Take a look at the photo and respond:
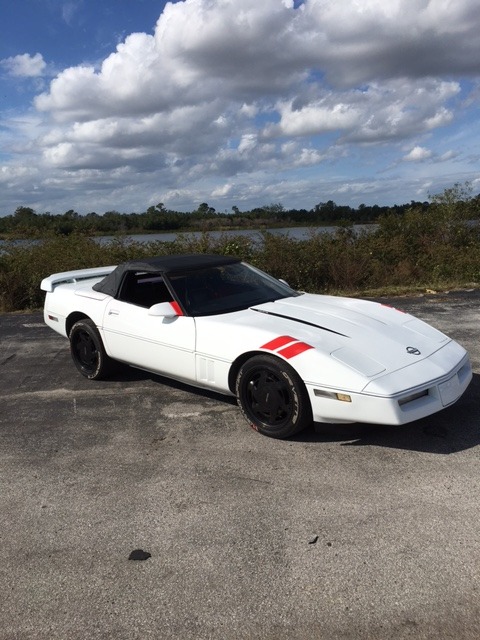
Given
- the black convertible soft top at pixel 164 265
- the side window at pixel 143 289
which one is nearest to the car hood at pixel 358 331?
the black convertible soft top at pixel 164 265

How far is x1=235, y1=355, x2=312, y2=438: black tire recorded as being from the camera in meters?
3.78

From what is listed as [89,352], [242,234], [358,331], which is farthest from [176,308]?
[242,234]

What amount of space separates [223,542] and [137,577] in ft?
1.54

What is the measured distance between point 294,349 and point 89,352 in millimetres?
2661

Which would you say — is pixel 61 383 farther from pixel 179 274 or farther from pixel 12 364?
pixel 179 274

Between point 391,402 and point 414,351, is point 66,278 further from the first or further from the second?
point 391,402

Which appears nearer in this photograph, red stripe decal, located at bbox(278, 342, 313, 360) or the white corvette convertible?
the white corvette convertible

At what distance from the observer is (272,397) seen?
3922mm

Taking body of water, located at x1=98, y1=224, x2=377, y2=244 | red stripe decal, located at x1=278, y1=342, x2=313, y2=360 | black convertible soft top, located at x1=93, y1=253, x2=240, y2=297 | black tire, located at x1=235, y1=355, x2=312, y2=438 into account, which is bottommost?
black tire, located at x1=235, y1=355, x2=312, y2=438

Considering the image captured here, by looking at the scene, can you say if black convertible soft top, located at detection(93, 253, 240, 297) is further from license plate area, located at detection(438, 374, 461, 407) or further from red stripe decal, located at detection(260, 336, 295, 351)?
license plate area, located at detection(438, 374, 461, 407)

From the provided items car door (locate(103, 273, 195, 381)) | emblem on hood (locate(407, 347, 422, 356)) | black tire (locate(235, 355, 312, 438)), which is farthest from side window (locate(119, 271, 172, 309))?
emblem on hood (locate(407, 347, 422, 356))

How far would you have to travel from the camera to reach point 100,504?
323cm

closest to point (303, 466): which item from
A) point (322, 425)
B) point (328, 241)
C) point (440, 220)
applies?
point (322, 425)

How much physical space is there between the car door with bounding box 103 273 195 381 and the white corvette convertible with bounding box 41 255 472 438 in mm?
11
